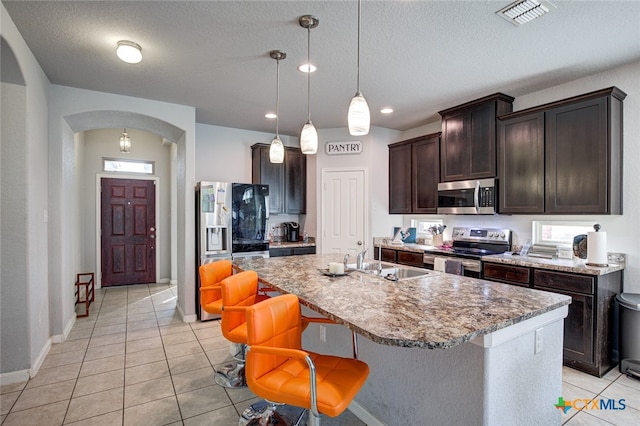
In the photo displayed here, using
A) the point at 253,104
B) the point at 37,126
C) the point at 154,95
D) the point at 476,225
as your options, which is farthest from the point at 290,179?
the point at 37,126

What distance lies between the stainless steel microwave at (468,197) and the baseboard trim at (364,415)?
8.62 ft

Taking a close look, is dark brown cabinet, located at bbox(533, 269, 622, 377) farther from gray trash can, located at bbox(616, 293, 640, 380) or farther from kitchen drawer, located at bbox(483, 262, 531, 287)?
kitchen drawer, located at bbox(483, 262, 531, 287)

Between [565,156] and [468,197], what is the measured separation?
3.51 ft

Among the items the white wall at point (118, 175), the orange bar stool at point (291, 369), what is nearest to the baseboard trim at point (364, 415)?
the orange bar stool at point (291, 369)

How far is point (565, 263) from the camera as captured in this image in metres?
2.98

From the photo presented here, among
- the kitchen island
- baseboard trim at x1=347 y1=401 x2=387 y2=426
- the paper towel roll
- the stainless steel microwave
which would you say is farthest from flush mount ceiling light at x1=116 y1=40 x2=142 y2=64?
the paper towel roll

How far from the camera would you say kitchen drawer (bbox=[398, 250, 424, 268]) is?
13.9 feet

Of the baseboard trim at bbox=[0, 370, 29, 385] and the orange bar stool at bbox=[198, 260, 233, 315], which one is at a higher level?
the orange bar stool at bbox=[198, 260, 233, 315]

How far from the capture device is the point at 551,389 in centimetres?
185

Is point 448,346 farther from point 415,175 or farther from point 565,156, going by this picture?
point 415,175

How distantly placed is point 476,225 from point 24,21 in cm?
483

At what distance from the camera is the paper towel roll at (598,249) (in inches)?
112

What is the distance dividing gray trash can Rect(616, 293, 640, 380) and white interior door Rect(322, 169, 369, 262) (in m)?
2.89

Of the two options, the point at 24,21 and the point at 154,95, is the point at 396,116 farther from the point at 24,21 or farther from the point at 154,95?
the point at 24,21
